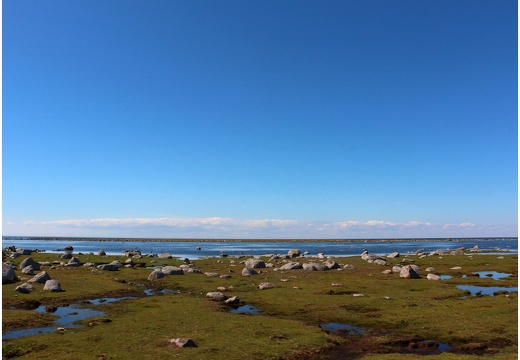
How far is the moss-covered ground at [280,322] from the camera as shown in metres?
24.3

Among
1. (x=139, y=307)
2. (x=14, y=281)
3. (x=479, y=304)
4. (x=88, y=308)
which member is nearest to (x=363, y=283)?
(x=479, y=304)

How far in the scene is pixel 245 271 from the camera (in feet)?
215

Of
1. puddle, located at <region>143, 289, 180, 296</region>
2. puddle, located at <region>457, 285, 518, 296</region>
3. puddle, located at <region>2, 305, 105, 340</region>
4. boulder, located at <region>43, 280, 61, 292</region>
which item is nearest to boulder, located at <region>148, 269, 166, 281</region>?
puddle, located at <region>143, 289, 180, 296</region>

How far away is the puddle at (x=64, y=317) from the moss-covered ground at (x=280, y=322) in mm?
1125

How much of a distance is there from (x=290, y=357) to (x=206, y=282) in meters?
33.8

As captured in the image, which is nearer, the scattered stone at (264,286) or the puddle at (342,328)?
the puddle at (342,328)

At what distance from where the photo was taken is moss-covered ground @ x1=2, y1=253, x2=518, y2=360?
Result: 2433cm

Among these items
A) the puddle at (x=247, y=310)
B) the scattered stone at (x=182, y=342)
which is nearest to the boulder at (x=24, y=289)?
the puddle at (x=247, y=310)

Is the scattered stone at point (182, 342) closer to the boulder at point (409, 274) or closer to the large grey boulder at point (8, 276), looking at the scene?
the large grey boulder at point (8, 276)

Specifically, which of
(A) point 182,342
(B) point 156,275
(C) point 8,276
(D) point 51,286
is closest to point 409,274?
(B) point 156,275

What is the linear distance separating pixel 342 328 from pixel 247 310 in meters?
11.2

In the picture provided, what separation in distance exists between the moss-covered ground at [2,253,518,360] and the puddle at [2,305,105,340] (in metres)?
1.12

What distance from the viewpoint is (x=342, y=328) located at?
3095 cm

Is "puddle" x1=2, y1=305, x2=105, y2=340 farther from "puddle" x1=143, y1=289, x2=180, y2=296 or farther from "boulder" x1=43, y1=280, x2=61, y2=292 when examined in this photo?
"puddle" x1=143, y1=289, x2=180, y2=296
